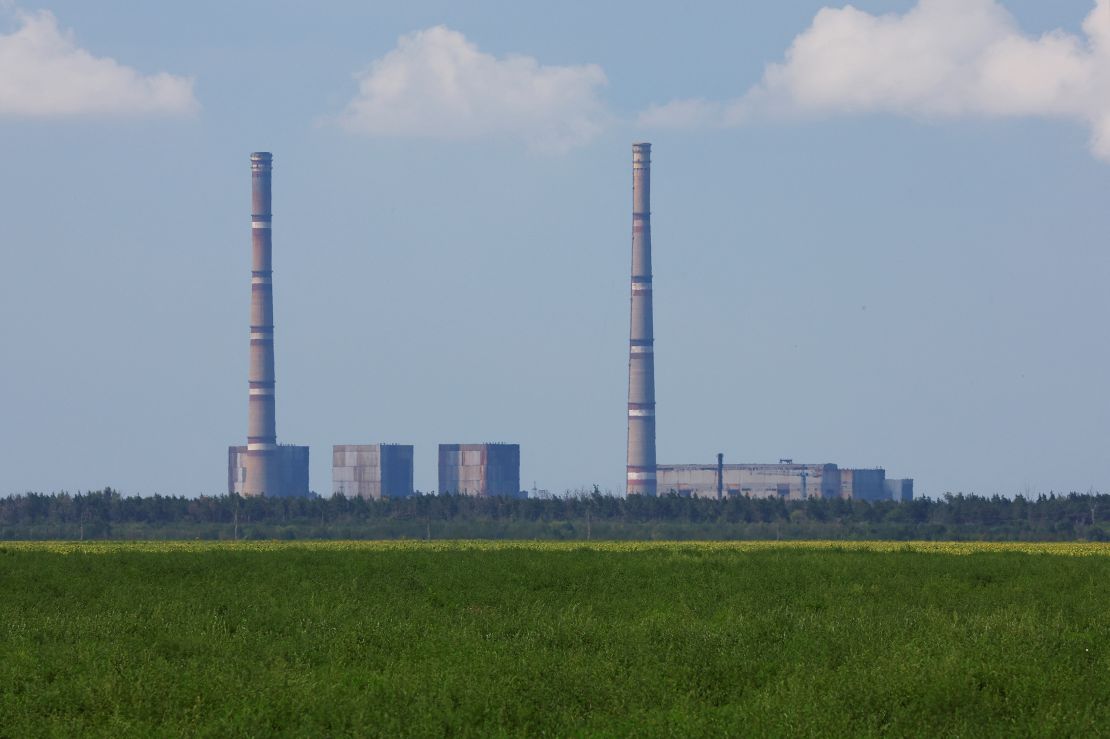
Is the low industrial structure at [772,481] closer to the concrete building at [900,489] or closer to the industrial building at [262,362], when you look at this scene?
the concrete building at [900,489]

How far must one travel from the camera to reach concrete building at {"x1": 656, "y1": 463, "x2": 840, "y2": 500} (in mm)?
166875

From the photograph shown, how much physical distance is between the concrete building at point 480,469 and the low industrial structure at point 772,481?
17.0 metres

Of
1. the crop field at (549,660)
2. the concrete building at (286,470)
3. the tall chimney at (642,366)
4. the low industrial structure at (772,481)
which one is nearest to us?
the crop field at (549,660)

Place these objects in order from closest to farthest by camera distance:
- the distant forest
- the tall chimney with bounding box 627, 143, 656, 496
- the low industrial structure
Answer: the distant forest → the tall chimney with bounding box 627, 143, 656, 496 → the low industrial structure

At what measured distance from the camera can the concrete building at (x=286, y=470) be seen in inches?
6432

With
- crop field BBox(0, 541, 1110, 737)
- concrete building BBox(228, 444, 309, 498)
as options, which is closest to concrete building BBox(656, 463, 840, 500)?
concrete building BBox(228, 444, 309, 498)

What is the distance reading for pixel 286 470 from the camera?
16600 cm

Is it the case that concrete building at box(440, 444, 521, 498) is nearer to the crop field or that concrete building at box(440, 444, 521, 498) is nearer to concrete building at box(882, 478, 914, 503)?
concrete building at box(882, 478, 914, 503)

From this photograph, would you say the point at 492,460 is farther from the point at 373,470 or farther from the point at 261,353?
the point at 261,353

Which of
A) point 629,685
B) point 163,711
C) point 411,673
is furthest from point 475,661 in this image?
point 163,711

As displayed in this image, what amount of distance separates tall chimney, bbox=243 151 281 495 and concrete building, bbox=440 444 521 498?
73.5 ft

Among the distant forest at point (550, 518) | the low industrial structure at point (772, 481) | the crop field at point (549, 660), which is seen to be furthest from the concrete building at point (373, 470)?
the crop field at point (549, 660)

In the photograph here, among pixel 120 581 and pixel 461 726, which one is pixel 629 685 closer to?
pixel 461 726

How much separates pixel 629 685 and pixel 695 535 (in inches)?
3753
